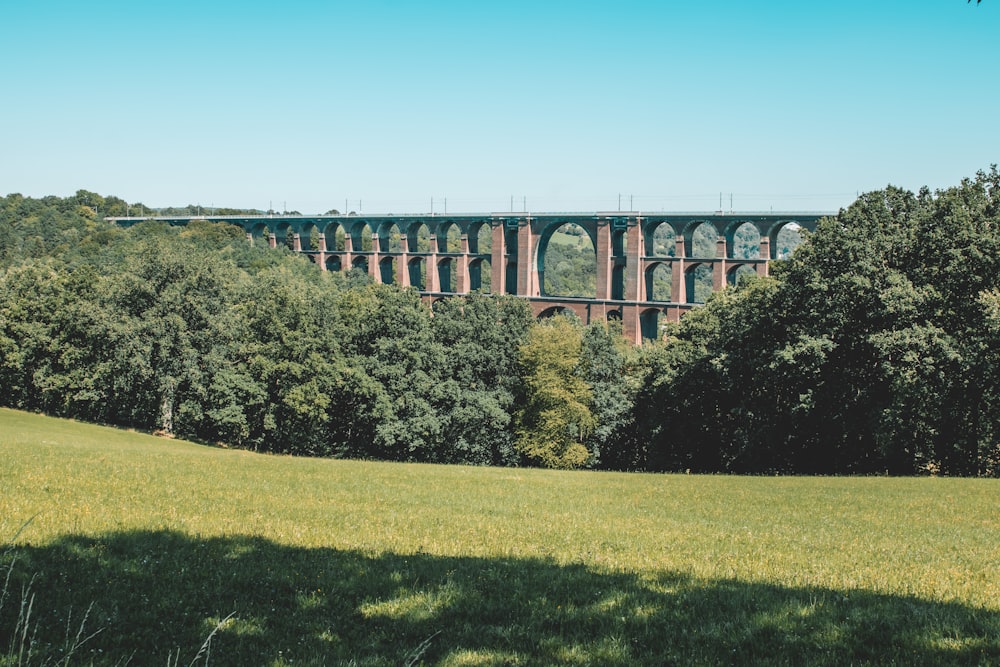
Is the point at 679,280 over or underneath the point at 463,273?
underneath

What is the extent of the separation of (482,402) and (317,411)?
763cm

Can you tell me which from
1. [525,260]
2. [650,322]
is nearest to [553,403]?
[650,322]

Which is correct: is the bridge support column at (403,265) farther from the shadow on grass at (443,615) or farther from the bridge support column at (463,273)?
the shadow on grass at (443,615)

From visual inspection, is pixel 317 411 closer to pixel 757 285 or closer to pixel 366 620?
pixel 757 285

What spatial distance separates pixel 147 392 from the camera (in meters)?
Answer: 41.1

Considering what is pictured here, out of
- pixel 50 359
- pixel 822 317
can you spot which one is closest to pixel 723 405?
pixel 822 317

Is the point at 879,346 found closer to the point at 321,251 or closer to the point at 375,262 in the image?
the point at 375,262

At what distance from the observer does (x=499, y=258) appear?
8269 cm

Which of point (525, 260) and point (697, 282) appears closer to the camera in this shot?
point (525, 260)

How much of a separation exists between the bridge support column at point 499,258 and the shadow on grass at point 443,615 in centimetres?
7537

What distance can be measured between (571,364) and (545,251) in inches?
2035

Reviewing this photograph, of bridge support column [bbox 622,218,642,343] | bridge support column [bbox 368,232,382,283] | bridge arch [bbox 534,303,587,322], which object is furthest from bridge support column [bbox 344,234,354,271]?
bridge support column [bbox 622,218,642,343]

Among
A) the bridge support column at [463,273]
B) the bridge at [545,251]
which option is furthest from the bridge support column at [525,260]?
the bridge support column at [463,273]

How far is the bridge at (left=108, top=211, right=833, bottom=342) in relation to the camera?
70.5m
